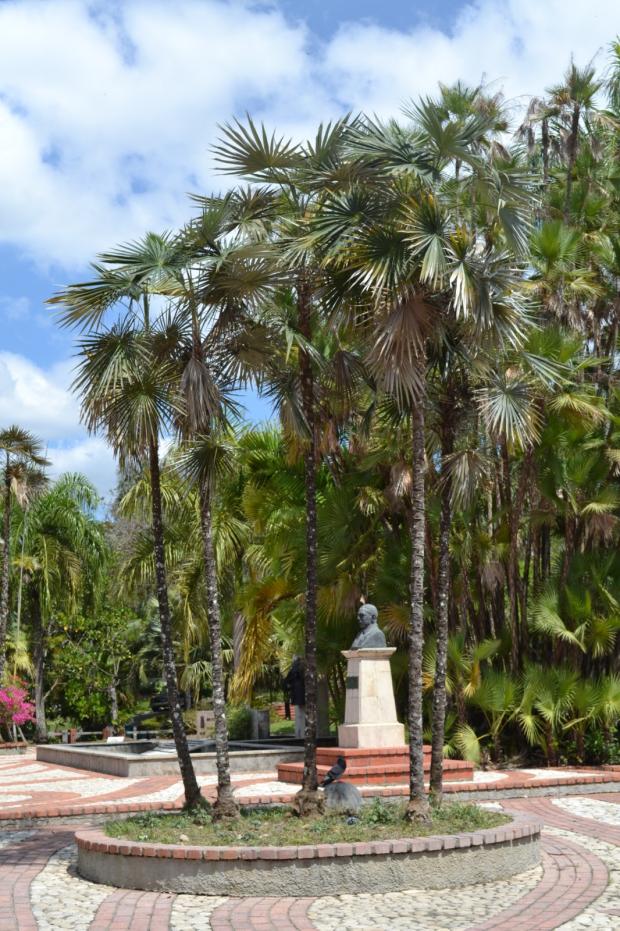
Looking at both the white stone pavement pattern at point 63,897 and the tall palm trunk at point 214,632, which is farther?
the tall palm trunk at point 214,632

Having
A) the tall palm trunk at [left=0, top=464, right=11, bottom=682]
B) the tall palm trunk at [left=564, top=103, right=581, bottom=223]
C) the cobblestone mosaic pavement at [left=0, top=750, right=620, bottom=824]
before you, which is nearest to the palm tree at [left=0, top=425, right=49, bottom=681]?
the tall palm trunk at [left=0, top=464, right=11, bottom=682]

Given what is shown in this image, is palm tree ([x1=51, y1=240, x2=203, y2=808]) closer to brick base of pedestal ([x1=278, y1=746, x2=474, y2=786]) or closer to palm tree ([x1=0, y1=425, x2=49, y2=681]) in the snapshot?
brick base of pedestal ([x1=278, y1=746, x2=474, y2=786])

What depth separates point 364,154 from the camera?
1062 centimetres

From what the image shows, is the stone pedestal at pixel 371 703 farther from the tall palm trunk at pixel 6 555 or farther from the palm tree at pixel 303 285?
the tall palm trunk at pixel 6 555

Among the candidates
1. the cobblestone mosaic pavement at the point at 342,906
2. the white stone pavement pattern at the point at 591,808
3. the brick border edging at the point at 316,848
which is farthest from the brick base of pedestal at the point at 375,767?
the brick border edging at the point at 316,848

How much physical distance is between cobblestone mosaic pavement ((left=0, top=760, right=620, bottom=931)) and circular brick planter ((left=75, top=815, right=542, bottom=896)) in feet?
0.34

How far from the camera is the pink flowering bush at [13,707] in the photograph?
28656mm

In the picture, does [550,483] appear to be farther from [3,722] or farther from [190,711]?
[190,711]

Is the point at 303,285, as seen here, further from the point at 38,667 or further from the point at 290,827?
Answer: the point at 38,667

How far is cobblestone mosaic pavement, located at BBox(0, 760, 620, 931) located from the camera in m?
7.79

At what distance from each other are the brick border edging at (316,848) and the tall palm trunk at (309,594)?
1.65 meters

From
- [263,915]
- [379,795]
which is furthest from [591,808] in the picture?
[263,915]

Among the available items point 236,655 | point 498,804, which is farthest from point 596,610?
point 236,655

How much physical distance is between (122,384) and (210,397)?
89cm
